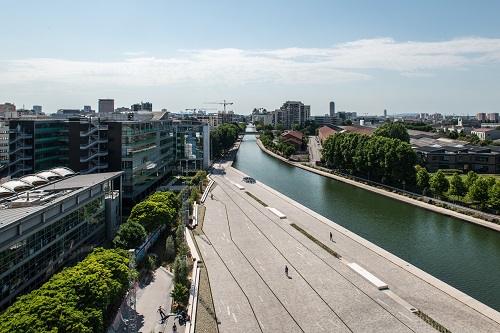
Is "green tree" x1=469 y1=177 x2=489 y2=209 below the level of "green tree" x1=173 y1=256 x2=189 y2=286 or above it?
above

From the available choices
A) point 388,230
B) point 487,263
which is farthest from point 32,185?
point 487,263

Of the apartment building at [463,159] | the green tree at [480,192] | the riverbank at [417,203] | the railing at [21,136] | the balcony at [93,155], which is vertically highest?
the railing at [21,136]

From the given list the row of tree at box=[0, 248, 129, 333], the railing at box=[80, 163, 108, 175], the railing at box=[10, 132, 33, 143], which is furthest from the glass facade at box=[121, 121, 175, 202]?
the row of tree at box=[0, 248, 129, 333]

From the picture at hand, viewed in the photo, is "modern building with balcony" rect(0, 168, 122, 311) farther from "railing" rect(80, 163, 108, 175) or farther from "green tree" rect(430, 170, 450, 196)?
"green tree" rect(430, 170, 450, 196)

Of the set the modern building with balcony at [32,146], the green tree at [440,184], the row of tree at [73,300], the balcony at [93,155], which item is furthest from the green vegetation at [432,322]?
the modern building with balcony at [32,146]

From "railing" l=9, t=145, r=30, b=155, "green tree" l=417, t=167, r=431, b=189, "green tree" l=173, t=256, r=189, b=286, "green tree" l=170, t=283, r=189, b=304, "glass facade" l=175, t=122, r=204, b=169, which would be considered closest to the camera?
"green tree" l=170, t=283, r=189, b=304

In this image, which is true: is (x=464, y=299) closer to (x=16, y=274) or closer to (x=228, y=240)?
(x=228, y=240)

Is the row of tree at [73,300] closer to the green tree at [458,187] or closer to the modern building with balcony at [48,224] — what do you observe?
the modern building with balcony at [48,224]
